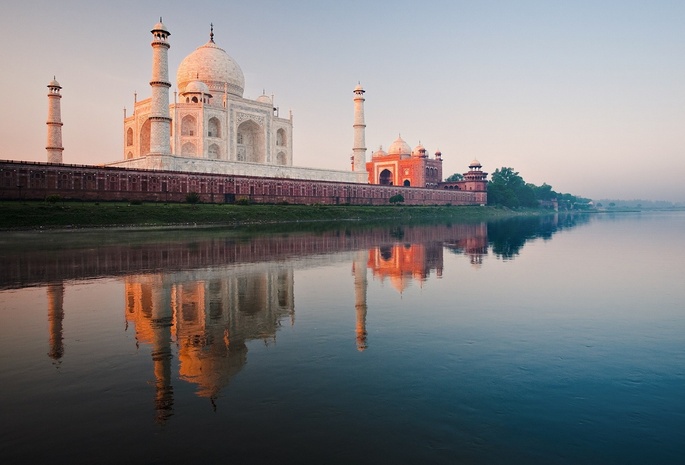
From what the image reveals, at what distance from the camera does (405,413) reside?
13.4 feet

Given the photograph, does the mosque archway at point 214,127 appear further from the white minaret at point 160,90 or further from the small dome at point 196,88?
the white minaret at point 160,90

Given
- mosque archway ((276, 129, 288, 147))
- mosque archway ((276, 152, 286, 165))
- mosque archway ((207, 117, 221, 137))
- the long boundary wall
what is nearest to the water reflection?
the long boundary wall

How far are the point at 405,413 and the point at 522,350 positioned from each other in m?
2.47

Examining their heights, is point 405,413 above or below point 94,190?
below

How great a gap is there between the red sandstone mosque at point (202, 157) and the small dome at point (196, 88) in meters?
0.09

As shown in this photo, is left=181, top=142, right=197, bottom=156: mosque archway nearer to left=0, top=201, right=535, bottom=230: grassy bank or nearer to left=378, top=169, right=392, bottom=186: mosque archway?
left=0, top=201, right=535, bottom=230: grassy bank

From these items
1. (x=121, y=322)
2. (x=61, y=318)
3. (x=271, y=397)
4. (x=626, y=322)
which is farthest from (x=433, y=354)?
(x=61, y=318)

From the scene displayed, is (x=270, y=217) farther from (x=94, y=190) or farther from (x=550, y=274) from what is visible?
(x=550, y=274)

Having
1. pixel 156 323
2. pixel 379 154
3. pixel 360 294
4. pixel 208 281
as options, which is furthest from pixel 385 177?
pixel 156 323

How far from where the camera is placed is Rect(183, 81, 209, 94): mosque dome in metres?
44.2

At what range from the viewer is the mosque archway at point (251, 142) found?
49.1 meters

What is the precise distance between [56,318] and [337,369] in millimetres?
4856

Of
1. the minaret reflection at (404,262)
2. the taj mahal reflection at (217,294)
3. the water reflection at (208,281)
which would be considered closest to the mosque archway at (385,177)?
the water reflection at (208,281)

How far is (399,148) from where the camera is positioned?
236ft
